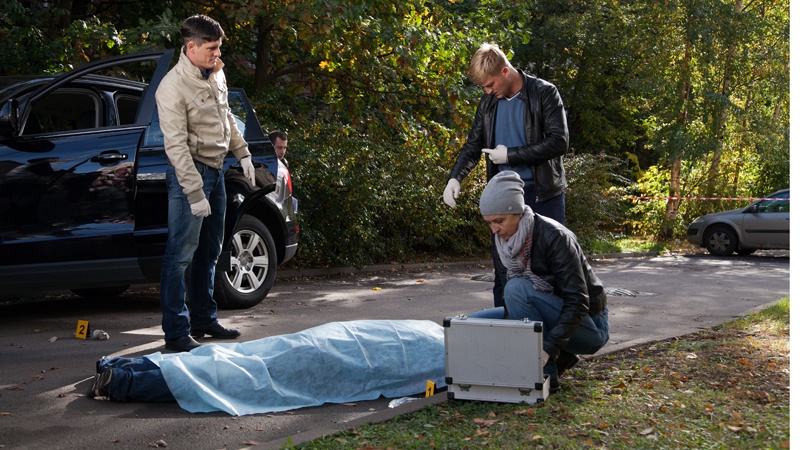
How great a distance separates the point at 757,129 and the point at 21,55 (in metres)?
17.6

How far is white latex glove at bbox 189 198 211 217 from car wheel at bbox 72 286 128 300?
3376 mm

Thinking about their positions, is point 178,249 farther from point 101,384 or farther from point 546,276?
point 546,276

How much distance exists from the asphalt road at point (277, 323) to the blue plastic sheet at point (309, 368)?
0.34 feet

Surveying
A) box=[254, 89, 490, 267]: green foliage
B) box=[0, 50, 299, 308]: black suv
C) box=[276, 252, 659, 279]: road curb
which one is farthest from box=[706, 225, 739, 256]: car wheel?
box=[0, 50, 299, 308]: black suv

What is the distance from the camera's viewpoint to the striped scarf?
475 centimetres

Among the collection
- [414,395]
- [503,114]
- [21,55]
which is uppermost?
[21,55]

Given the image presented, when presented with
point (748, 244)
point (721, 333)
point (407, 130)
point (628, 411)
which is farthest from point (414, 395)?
point (748, 244)

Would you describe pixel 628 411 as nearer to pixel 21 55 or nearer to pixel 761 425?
pixel 761 425

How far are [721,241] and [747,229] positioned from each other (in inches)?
26.1

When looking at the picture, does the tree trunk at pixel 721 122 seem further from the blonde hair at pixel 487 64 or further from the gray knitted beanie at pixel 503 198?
the gray knitted beanie at pixel 503 198


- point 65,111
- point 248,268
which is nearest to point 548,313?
point 248,268

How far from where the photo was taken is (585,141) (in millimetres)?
30188

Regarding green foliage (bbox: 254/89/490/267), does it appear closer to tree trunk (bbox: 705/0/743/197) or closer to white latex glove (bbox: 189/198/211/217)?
white latex glove (bbox: 189/198/211/217)

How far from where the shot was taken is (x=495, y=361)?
4695mm
